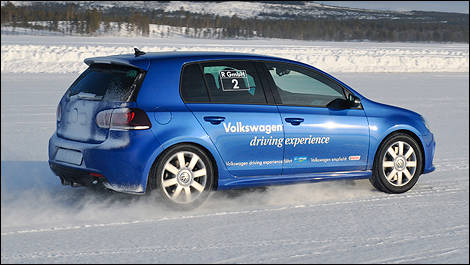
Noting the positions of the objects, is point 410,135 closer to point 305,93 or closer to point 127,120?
point 305,93

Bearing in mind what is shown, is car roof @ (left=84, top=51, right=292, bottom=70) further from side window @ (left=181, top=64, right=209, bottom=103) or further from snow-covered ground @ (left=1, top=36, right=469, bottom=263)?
Result: snow-covered ground @ (left=1, top=36, right=469, bottom=263)

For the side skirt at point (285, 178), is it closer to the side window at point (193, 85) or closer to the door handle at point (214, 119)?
the door handle at point (214, 119)

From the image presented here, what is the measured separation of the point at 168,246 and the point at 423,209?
105 inches

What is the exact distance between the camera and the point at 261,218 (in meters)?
6.84

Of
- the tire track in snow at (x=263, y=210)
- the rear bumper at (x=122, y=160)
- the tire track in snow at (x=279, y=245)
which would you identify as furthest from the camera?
the rear bumper at (x=122, y=160)

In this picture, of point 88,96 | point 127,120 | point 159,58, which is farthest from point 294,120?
point 88,96

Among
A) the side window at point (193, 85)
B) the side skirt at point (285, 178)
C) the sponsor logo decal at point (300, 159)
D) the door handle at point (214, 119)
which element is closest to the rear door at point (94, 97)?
the side window at point (193, 85)

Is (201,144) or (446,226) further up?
(201,144)

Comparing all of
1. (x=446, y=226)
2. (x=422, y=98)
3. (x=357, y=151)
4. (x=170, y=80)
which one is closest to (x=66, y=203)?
(x=170, y=80)

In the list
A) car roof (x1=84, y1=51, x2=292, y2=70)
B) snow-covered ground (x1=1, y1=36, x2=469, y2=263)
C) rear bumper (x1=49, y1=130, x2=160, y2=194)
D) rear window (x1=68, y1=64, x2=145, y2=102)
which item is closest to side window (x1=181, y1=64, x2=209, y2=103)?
car roof (x1=84, y1=51, x2=292, y2=70)

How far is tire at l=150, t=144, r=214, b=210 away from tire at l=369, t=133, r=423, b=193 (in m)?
1.87

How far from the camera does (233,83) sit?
7328mm

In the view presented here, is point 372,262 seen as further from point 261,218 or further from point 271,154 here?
point 271,154

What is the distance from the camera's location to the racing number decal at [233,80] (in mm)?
7297
